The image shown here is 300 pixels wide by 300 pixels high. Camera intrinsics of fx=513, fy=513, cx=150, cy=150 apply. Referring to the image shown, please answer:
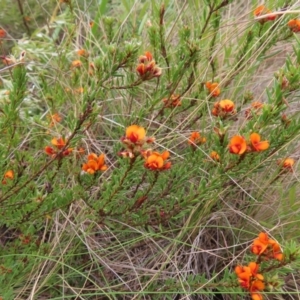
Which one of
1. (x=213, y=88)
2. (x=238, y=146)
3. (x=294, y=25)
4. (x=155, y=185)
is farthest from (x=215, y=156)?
(x=294, y=25)

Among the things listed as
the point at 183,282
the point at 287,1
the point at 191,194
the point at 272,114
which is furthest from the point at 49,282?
the point at 287,1

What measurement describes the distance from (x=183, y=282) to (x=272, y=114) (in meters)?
0.50

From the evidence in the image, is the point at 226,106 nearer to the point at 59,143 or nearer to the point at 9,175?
the point at 59,143

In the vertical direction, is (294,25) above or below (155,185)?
above

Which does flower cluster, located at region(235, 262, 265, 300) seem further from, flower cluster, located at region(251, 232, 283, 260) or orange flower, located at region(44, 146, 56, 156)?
orange flower, located at region(44, 146, 56, 156)

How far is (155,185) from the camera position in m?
1.38

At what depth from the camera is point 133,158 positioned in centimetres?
111

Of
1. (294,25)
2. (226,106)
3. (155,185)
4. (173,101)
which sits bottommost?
(155,185)

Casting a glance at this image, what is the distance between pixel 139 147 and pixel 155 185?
33 centimetres

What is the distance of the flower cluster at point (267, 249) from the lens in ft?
3.70

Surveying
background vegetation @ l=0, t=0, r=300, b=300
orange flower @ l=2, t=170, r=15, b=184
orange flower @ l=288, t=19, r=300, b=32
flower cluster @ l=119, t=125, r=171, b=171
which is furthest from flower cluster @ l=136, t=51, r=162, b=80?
orange flower @ l=288, t=19, r=300, b=32

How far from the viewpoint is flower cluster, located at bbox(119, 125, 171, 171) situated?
1055mm

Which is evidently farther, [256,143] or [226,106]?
[226,106]

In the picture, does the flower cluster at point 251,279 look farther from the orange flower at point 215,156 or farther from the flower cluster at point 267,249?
the orange flower at point 215,156
